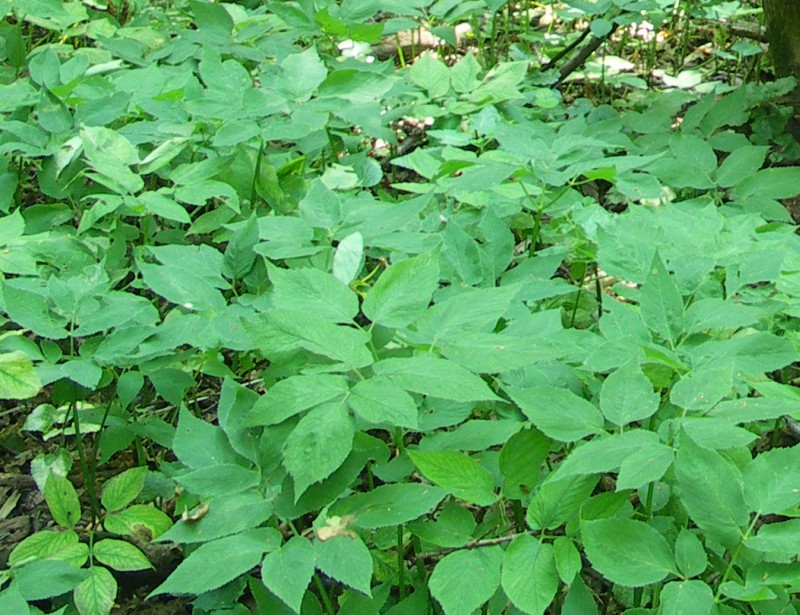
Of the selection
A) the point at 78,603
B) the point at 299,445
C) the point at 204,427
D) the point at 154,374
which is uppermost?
the point at 299,445

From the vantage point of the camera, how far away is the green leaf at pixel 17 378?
4.45 feet

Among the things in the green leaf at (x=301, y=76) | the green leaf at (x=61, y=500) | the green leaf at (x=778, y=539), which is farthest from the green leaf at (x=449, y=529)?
the green leaf at (x=301, y=76)

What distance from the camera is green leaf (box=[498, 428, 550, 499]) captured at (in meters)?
1.20

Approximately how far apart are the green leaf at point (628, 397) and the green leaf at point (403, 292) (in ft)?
0.89

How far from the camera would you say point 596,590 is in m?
1.52

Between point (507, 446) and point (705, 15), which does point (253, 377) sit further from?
point (705, 15)

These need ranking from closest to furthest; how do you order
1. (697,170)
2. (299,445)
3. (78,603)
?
1. (299,445)
2. (78,603)
3. (697,170)

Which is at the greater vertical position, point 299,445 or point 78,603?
point 299,445

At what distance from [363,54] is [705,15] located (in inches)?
52.5

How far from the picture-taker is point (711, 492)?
41.9 inches

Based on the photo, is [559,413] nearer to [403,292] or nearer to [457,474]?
[457,474]

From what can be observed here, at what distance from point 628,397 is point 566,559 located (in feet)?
0.73

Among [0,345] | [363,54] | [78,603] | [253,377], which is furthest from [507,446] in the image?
[363,54]

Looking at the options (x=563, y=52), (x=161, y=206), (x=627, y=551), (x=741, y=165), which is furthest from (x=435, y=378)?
(x=563, y=52)
